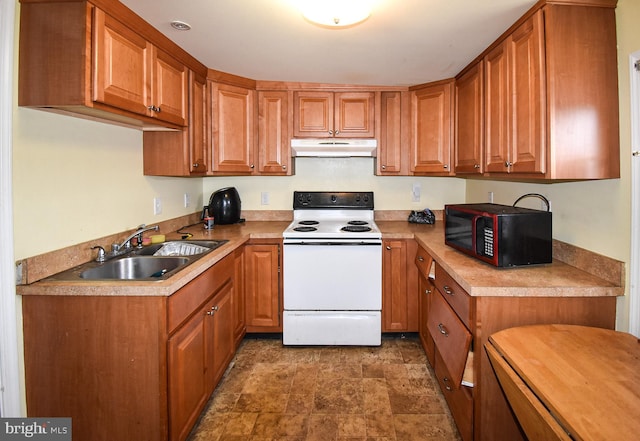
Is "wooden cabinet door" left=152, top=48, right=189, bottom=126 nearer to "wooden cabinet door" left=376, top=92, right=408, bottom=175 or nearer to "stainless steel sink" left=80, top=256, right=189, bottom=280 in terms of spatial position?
"stainless steel sink" left=80, top=256, right=189, bottom=280

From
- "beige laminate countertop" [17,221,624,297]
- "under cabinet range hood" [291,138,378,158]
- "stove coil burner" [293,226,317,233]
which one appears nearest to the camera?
"beige laminate countertop" [17,221,624,297]

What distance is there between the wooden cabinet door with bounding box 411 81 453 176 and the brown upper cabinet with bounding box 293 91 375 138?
393 millimetres

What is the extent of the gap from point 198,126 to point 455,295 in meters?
2.13

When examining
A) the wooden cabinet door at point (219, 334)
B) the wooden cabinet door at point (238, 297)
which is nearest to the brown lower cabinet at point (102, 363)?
the wooden cabinet door at point (219, 334)

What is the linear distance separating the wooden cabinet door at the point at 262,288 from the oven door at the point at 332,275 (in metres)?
0.11

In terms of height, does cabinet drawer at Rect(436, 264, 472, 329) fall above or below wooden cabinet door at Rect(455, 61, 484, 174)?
below

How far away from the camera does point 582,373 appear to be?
108 cm

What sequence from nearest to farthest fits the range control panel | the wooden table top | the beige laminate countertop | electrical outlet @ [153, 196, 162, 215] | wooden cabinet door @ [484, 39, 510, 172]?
the wooden table top < the beige laminate countertop < wooden cabinet door @ [484, 39, 510, 172] < electrical outlet @ [153, 196, 162, 215] < the range control panel

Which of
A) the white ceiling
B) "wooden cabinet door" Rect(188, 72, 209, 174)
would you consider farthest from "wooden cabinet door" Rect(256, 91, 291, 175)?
"wooden cabinet door" Rect(188, 72, 209, 174)

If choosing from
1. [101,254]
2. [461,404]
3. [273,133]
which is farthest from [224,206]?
[461,404]

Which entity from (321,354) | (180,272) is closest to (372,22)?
(180,272)

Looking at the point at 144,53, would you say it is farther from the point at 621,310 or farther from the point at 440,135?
the point at 621,310

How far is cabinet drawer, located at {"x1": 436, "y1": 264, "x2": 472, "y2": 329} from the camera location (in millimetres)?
1636

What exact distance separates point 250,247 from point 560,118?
222 cm
